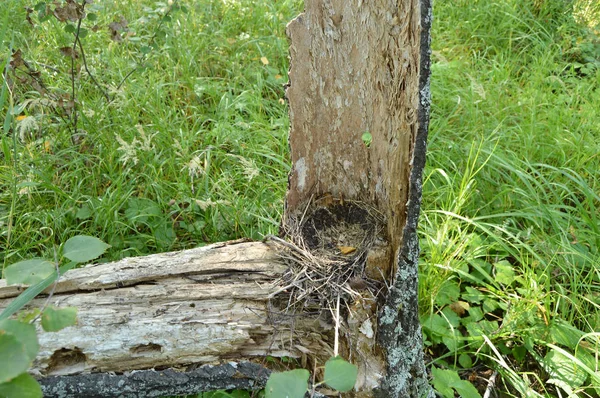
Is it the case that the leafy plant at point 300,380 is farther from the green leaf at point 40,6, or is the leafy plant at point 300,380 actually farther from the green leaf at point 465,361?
the green leaf at point 40,6

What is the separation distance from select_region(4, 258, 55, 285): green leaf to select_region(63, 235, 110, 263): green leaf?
5 cm

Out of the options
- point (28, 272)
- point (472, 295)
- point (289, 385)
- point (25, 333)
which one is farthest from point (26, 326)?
point (472, 295)

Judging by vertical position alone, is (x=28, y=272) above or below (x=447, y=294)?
above

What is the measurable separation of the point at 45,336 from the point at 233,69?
2328 mm

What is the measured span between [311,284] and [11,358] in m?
0.96

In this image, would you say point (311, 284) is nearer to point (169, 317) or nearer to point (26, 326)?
point (169, 317)

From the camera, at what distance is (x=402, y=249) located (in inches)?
62.2

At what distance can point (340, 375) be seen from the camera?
1075 millimetres

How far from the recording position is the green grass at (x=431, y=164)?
2.13m

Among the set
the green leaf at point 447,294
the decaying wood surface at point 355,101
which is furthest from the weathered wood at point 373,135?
the green leaf at point 447,294

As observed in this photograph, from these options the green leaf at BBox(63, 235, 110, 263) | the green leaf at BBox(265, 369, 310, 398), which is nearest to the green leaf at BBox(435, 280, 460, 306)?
the green leaf at BBox(265, 369, 310, 398)

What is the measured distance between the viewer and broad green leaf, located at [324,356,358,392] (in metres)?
1.06

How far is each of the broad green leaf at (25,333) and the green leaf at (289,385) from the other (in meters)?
0.45

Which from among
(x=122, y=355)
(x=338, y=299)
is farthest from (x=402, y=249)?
(x=122, y=355)
